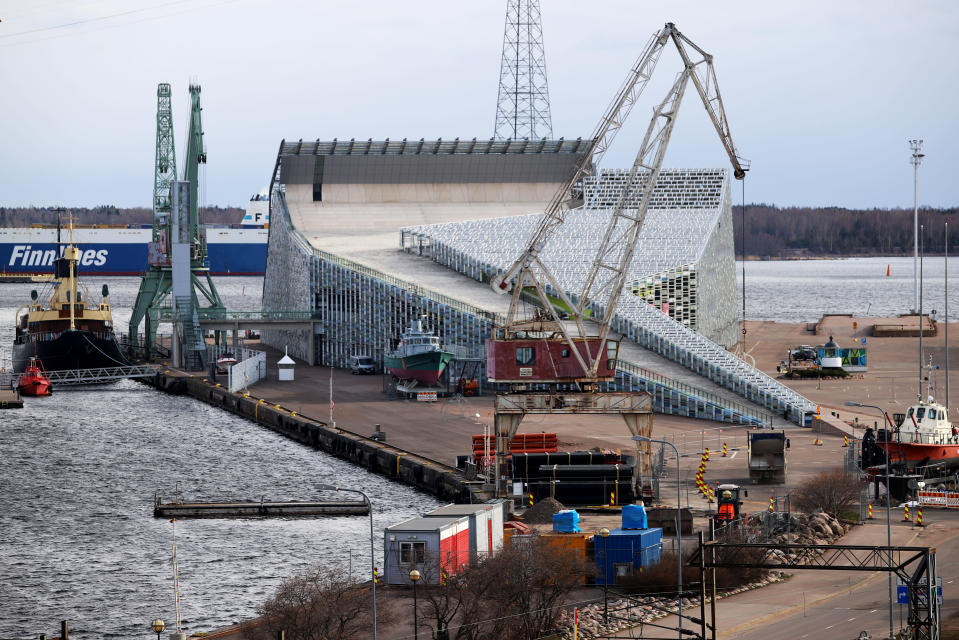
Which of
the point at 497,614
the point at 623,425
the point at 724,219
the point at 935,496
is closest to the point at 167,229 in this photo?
the point at 724,219

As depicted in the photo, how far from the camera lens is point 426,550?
45.5 m

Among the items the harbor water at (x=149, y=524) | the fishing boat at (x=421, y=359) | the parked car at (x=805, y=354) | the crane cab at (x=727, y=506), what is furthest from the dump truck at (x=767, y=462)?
the parked car at (x=805, y=354)

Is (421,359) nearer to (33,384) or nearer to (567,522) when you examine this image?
(33,384)

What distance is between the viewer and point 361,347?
11269cm

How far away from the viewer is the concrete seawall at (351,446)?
64625 millimetres

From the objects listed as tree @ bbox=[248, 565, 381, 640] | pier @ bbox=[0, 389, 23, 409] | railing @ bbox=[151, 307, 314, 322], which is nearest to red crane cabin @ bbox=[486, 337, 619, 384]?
tree @ bbox=[248, 565, 381, 640]

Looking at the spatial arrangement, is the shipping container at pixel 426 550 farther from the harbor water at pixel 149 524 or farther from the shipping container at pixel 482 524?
the harbor water at pixel 149 524

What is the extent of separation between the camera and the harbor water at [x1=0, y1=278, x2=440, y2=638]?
160 ft

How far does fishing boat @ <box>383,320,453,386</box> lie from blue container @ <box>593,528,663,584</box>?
49.0 meters

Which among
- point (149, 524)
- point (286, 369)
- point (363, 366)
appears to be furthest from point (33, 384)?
point (149, 524)

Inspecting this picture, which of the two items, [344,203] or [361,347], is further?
[344,203]

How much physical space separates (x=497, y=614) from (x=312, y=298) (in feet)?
265

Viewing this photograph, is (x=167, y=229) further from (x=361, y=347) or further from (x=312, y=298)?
(x=361, y=347)

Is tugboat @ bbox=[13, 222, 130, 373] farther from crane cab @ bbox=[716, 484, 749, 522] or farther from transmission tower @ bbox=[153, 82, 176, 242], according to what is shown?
crane cab @ bbox=[716, 484, 749, 522]
